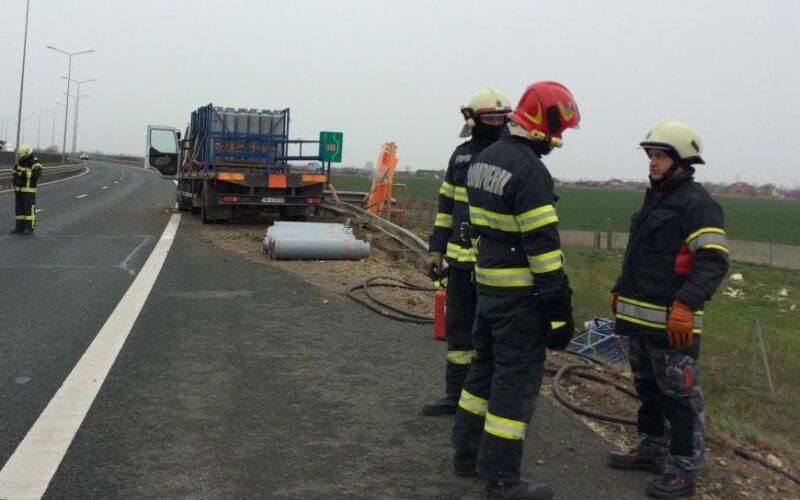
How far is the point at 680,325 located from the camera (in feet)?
11.9

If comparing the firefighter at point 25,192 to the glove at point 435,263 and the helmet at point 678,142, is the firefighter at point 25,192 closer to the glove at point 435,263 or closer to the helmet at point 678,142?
the glove at point 435,263

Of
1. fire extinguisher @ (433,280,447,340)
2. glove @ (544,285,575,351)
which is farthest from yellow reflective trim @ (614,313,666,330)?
fire extinguisher @ (433,280,447,340)

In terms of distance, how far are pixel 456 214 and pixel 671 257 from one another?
1.63 metres

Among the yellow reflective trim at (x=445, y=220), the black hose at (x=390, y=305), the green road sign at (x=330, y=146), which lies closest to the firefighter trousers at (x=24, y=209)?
the green road sign at (x=330, y=146)

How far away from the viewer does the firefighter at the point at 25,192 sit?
14297 millimetres

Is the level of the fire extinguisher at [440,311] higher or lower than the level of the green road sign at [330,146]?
lower

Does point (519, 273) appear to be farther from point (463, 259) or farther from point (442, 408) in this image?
point (442, 408)

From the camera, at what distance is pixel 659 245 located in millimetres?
3926

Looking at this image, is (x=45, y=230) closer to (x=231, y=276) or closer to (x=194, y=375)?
(x=231, y=276)

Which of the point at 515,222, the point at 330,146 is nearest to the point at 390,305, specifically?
the point at 515,222

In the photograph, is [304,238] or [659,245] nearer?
[659,245]

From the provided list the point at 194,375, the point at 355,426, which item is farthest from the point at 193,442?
the point at 194,375

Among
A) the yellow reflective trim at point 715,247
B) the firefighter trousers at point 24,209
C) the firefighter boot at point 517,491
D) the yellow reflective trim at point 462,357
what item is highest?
the yellow reflective trim at point 715,247

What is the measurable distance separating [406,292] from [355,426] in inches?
191
